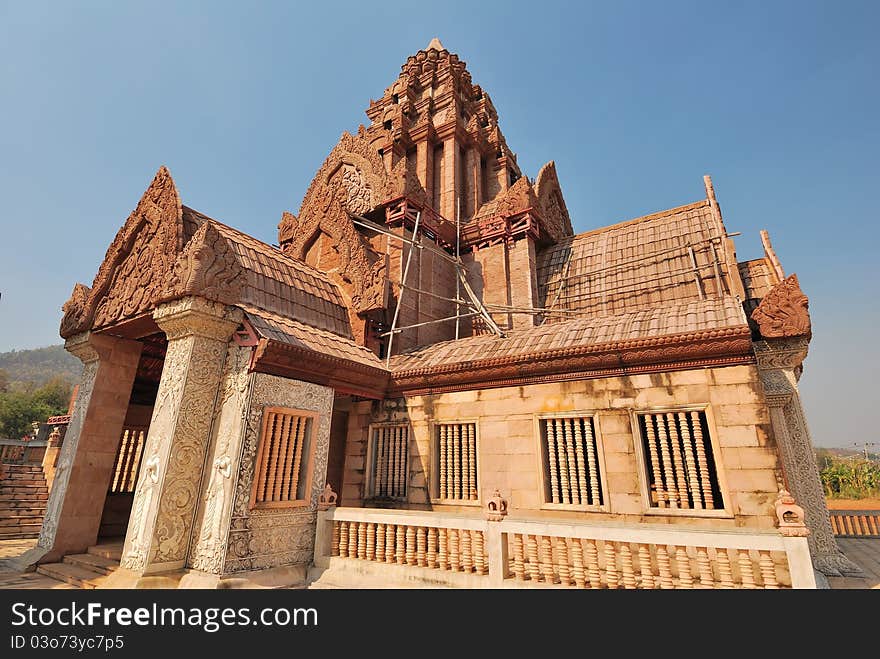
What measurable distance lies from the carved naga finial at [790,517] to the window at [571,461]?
305 cm

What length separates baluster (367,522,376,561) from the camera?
7.81m

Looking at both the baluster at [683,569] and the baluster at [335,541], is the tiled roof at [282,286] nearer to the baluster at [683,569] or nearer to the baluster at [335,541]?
the baluster at [335,541]

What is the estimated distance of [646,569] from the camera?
577 centimetres

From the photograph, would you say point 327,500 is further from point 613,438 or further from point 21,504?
point 21,504

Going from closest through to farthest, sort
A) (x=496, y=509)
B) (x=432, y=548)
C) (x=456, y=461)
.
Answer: (x=496, y=509) < (x=432, y=548) < (x=456, y=461)

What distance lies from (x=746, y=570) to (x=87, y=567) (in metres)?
10.7

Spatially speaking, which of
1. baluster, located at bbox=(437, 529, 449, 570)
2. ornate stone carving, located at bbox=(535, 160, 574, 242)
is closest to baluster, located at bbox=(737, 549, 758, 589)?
baluster, located at bbox=(437, 529, 449, 570)

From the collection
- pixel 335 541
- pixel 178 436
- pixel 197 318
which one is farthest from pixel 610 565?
pixel 197 318

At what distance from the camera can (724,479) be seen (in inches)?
273

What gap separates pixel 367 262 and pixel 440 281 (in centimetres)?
463

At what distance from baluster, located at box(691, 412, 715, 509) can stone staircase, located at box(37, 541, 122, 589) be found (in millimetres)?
9746

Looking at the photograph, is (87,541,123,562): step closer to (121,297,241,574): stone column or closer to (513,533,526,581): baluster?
(121,297,241,574): stone column

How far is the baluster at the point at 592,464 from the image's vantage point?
7.95m

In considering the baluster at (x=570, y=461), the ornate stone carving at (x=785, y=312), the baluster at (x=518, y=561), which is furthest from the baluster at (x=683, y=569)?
the ornate stone carving at (x=785, y=312)
